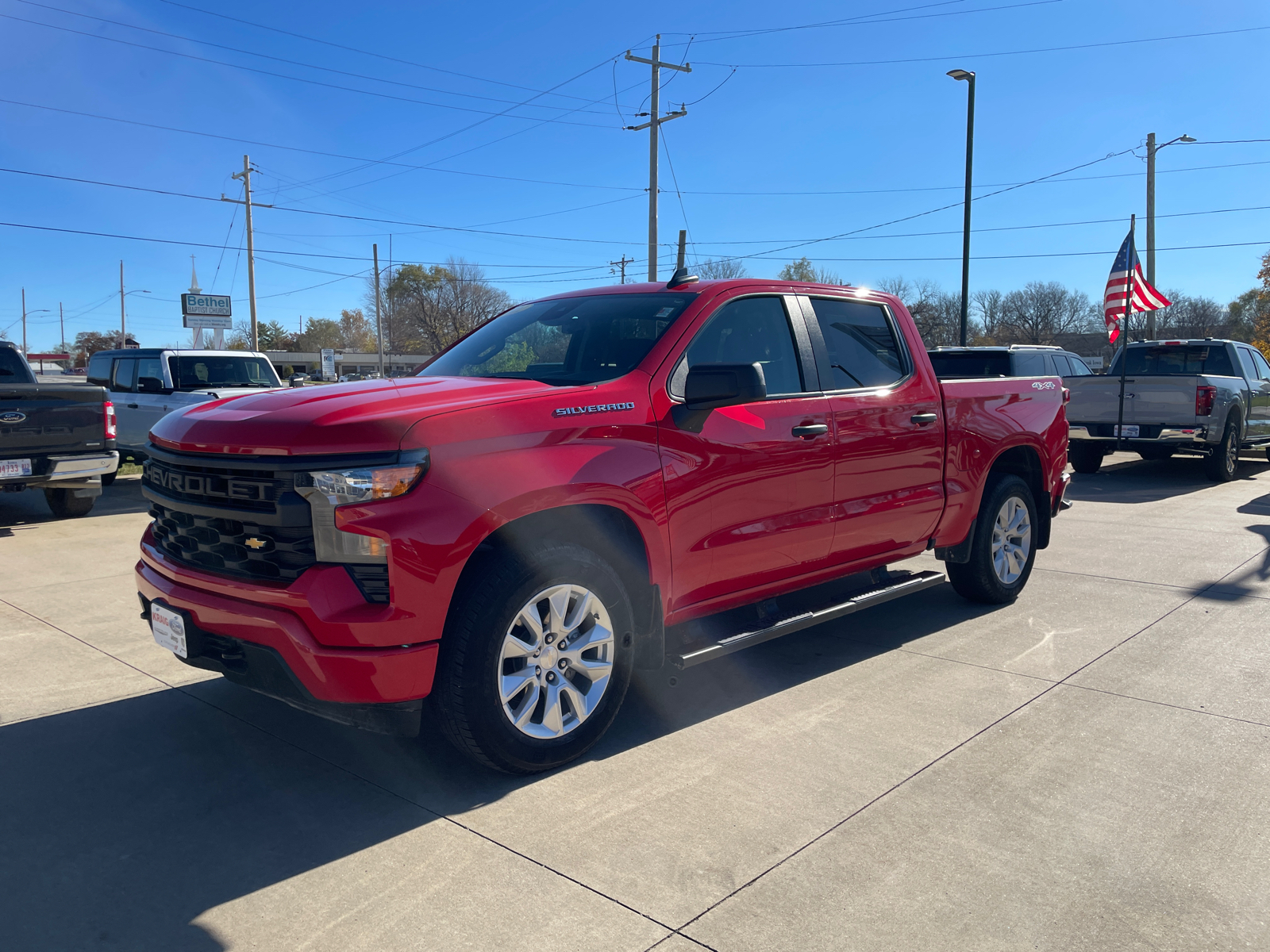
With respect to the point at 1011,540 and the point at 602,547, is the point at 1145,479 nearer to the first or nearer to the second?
the point at 1011,540

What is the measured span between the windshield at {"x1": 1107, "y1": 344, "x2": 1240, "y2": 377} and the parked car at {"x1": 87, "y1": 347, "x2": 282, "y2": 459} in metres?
12.7

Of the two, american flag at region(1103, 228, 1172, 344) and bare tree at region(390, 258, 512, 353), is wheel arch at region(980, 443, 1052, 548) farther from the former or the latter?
bare tree at region(390, 258, 512, 353)

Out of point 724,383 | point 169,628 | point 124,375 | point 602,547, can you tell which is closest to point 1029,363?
point 724,383

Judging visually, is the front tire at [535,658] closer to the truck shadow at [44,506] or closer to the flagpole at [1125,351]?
the truck shadow at [44,506]

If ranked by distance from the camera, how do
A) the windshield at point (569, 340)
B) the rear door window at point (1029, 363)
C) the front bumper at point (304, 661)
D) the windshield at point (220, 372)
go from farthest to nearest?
1. the windshield at point (220, 372)
2. the rear door window at point (1029, 363)
3. the windshield at point (569, 340)
4. the front bumper at point (304, 661)

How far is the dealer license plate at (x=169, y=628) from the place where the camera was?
352 centimetres

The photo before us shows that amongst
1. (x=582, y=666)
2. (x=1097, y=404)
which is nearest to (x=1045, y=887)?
(x=582, y=666)

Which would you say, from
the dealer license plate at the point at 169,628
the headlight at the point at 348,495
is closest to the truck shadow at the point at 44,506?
the dealer license plate at the point at 169,628

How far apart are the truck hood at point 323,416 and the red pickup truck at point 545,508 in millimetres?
13

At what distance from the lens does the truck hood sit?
3199mm

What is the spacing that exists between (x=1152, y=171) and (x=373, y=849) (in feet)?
111

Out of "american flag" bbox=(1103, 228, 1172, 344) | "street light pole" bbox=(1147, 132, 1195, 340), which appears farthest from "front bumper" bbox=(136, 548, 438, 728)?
"street light pole" bbox=(1147, 132, 1195, 340)

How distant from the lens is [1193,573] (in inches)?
289

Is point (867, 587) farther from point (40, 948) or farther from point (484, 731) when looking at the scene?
point (40, 948)
